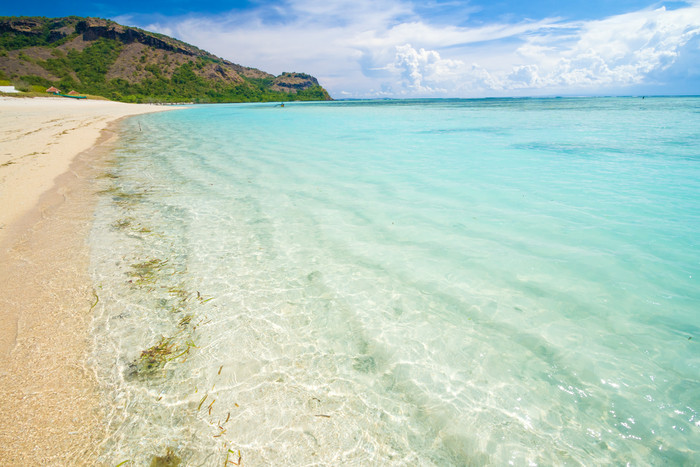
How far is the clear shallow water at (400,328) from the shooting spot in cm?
236

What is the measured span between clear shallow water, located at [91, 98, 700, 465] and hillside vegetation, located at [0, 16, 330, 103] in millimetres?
113967

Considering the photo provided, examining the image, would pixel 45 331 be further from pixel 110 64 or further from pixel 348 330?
pixel 110 64

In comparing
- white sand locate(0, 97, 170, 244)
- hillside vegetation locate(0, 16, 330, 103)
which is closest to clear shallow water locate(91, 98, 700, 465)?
white sand locate(0, 97, 170, 244)

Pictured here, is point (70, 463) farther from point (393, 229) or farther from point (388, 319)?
point (393, 229)

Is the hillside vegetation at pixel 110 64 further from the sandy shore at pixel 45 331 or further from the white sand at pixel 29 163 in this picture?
the sandy shore at pixel 45 331

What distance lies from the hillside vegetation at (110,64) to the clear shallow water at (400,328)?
113967 mm

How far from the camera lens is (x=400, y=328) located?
139 inches

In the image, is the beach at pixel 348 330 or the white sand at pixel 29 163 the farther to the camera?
the white sand at pixel 29 163

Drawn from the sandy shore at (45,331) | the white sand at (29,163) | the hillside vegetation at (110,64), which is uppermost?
the hillside vegetation at (110,64)

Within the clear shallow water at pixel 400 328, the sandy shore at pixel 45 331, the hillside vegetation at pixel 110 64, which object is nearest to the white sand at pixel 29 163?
the sandy shore at pixel 45 331

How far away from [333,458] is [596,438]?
212 cm

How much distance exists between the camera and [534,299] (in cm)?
398

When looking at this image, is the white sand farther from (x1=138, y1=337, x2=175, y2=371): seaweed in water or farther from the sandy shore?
(x1=138, y1=337, x2=175, y2=371): seaweed in water

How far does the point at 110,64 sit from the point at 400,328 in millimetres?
159139
